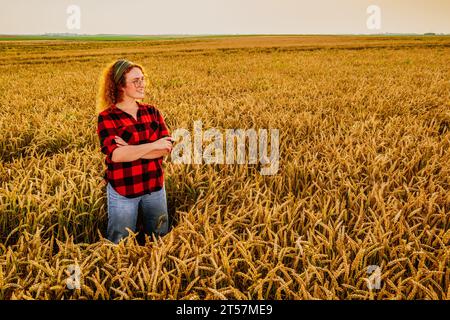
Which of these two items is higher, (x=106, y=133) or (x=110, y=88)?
(x=110, y=88)

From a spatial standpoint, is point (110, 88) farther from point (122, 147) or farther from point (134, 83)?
point (122, 147)

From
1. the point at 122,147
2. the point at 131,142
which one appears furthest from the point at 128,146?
the point at 131,142

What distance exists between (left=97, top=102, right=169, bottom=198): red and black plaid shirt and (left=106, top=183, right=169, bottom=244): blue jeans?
0.05 m

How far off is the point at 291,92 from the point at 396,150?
15.8ft

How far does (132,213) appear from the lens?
2375 mm

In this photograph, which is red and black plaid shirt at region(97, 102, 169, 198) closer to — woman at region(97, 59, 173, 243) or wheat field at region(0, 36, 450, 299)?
woman at region(97, 59, 173, 243)

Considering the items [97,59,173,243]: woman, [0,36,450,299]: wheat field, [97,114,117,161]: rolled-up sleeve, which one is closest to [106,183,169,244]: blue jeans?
[97,59,173,243]: woman

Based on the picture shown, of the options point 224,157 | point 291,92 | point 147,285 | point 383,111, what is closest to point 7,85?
point 291,92

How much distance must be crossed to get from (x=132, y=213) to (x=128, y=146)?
1.65ft

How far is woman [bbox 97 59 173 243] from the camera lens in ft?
7.19

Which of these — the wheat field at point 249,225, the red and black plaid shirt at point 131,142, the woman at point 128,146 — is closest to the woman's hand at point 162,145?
the woman at point 128,146

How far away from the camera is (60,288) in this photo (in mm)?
1739

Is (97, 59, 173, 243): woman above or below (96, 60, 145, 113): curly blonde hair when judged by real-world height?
below

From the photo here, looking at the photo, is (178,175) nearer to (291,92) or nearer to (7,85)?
(291,92)
